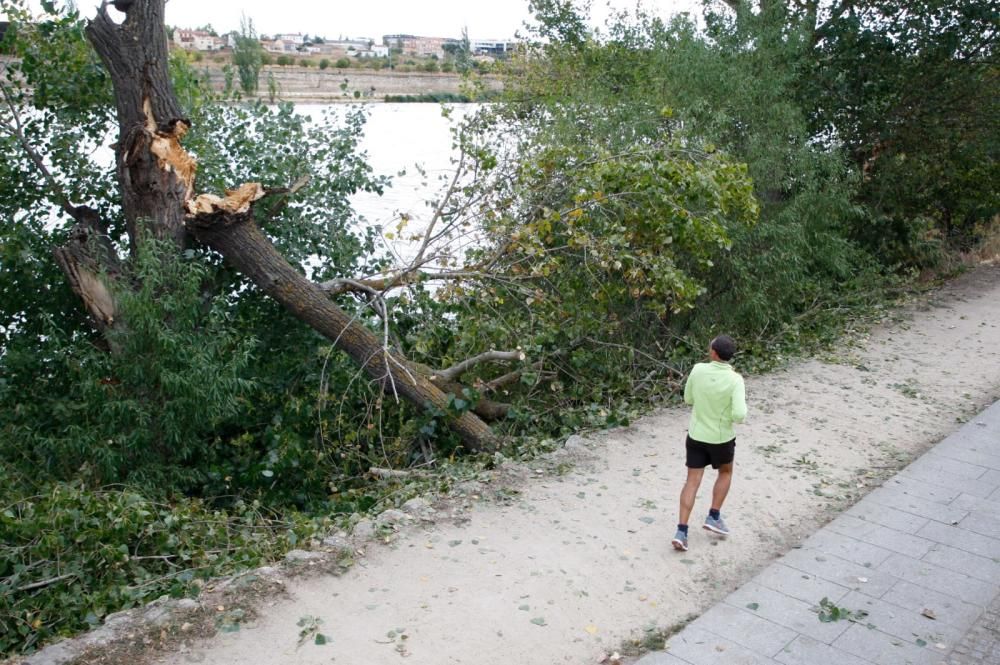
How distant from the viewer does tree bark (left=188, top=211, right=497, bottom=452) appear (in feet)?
28.6

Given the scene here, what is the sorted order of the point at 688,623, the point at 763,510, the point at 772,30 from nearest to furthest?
the point at 688,623 < the point at 763,510 < the point at 772,30

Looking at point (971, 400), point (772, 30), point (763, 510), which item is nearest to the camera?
point (763, 510)

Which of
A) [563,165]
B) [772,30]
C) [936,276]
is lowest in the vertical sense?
[936,276]

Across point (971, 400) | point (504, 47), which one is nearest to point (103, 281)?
point (971, 400)

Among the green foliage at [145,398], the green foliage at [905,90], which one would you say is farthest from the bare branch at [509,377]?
the green foliage at [905,90]

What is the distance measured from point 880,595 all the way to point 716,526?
112 centimetres

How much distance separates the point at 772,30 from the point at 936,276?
6.82m

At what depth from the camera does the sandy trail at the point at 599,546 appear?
4875mm

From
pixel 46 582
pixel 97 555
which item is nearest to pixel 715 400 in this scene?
pixel 97 555

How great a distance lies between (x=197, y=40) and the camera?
1154cm

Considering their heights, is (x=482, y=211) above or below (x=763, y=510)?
above

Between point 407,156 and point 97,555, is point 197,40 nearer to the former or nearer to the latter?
point 97,555

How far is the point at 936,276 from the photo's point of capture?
16812mm

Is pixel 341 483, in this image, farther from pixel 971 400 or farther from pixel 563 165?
pixel 971 400
